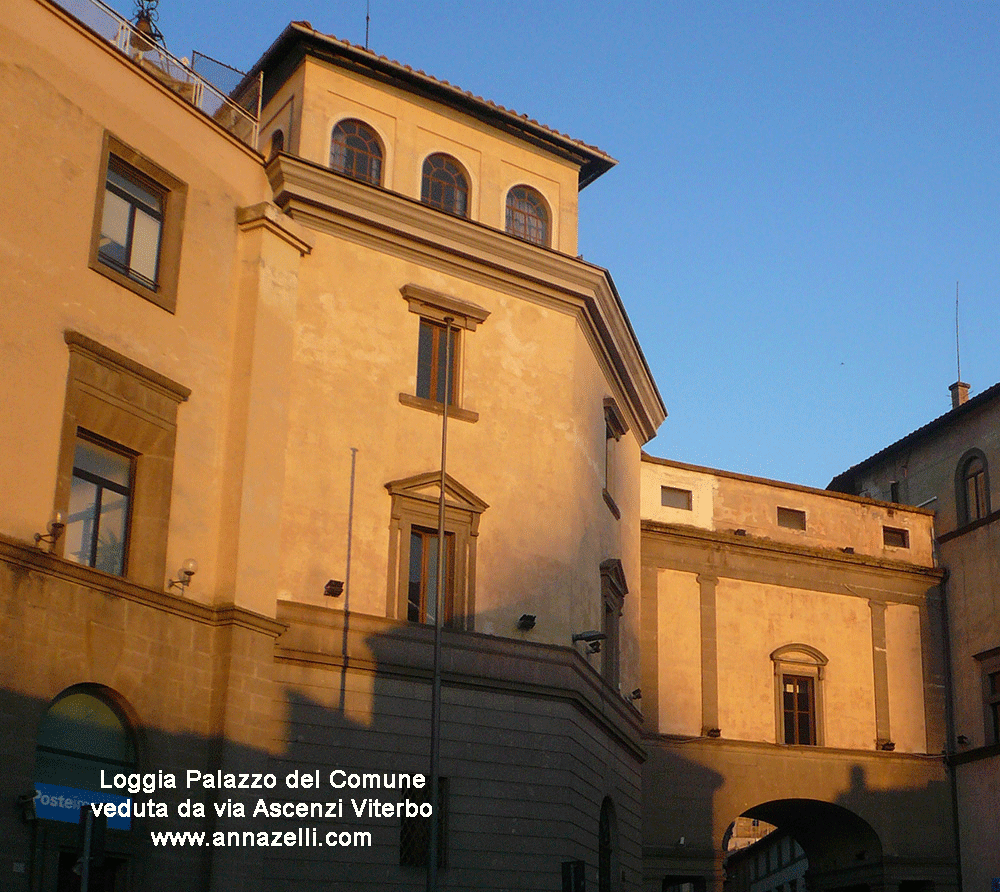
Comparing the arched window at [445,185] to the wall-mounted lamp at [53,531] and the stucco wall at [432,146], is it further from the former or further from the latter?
the wall-mounted lamp at [53,531]

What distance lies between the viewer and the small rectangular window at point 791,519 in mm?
40406

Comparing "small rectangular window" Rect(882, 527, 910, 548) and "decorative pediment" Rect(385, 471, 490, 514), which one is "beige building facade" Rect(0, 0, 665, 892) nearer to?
"decorative pediment" Rect(385, 471, 490, 514)

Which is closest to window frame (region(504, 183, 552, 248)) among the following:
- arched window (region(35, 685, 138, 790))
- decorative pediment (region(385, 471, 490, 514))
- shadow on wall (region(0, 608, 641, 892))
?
decorative pediment (region(385, 471, 490, 514))

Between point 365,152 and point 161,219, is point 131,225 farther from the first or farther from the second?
point 365,152

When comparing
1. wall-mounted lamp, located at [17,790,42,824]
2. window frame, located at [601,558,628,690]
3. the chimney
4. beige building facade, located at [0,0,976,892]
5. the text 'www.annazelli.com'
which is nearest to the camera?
wall-mounted lamp, located at [17,790,42,824]

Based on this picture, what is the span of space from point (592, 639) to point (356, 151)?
10.8m

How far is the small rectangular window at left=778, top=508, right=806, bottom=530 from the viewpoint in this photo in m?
40.4

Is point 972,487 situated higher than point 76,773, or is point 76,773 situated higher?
point 972,487

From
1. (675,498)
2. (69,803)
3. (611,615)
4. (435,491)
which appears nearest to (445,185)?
(435,491)

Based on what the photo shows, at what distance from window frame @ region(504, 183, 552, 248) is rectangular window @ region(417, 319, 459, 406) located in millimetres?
3198

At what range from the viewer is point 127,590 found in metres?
21.1

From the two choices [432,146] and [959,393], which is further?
[959,393]

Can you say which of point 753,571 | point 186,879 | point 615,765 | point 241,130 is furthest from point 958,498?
point 186,879

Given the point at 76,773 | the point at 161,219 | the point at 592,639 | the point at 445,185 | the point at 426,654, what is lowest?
the point at 76,773
